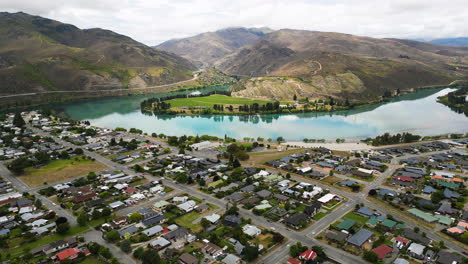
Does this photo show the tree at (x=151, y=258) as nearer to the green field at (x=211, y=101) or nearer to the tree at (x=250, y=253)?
the tree at (x=250, y=253)

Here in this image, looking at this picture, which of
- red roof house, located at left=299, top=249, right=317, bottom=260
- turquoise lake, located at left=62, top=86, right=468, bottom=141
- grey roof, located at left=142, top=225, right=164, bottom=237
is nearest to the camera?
red roof house, located at left=299, top=249, right=317, bottom=260

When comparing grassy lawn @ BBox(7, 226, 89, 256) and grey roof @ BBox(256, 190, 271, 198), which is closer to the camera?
grassy lawn @ BBox(7, 226, 89, 256)

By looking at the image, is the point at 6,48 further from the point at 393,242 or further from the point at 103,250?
the point at 393,242

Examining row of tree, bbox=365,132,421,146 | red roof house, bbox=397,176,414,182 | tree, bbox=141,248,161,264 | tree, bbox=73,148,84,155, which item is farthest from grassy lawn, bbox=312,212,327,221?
tree, bbox=73,148,84,155

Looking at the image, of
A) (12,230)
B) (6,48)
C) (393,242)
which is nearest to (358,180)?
(393,242)

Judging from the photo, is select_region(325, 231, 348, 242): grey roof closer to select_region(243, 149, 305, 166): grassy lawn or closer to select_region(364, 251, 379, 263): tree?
select_region(364, 251, 379, 263): tree

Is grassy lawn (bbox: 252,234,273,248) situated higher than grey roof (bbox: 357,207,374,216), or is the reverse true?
grey roof (bbox: 357,207,374,216)
